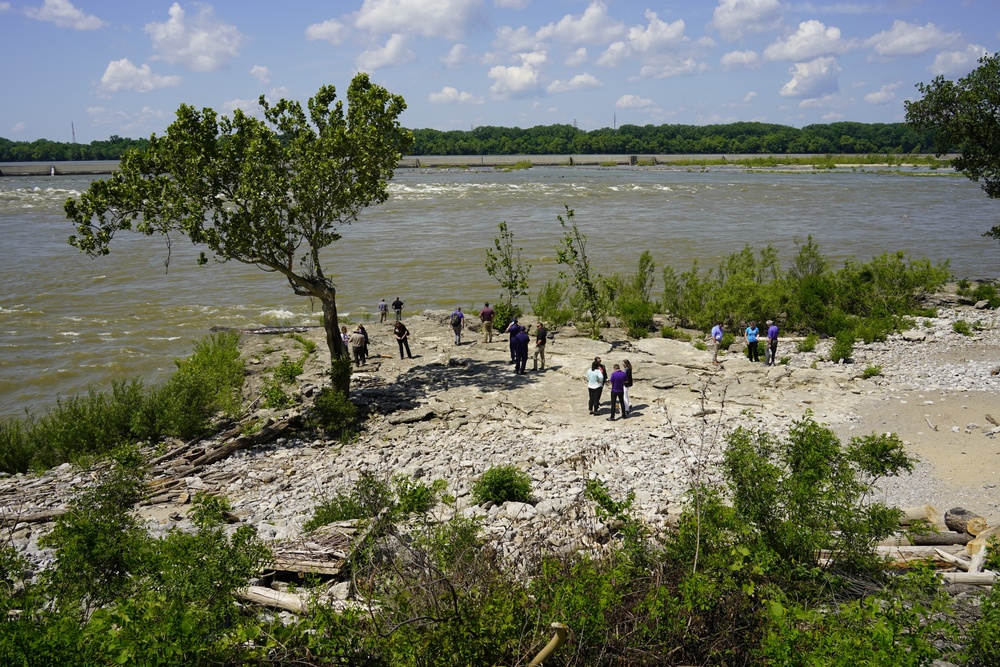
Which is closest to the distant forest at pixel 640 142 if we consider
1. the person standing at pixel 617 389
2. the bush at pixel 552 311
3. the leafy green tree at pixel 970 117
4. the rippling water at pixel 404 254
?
the rippling water at pixel 404 254

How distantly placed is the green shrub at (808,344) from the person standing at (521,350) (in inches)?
295

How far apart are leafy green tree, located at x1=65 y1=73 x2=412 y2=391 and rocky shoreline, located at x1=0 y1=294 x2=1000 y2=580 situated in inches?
123

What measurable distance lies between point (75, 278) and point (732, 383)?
104ft

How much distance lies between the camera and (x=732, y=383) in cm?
1573

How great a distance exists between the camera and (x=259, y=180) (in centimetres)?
1370

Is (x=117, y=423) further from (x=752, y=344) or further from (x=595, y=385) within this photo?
(x=752, y=344)

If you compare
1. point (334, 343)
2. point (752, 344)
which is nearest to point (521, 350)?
point (334, 343)

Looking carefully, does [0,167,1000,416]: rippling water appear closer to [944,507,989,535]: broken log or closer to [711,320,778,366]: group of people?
[711,320,778,366]: group of people

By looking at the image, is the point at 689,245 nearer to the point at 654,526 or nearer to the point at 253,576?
the point at 654,526

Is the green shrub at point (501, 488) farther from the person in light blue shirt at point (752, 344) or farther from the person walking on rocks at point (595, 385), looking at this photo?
the person in light blue shirt at point (752, 344)

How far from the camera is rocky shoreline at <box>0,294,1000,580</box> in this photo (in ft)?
33.0

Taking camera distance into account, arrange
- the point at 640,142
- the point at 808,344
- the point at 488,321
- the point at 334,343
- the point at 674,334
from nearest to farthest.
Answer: the point at 334,343, the point at 808,344, the point at 488,321, the point at 674,334, the point at 640,142

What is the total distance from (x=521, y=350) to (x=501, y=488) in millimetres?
7289

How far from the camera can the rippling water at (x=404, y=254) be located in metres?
23.6
